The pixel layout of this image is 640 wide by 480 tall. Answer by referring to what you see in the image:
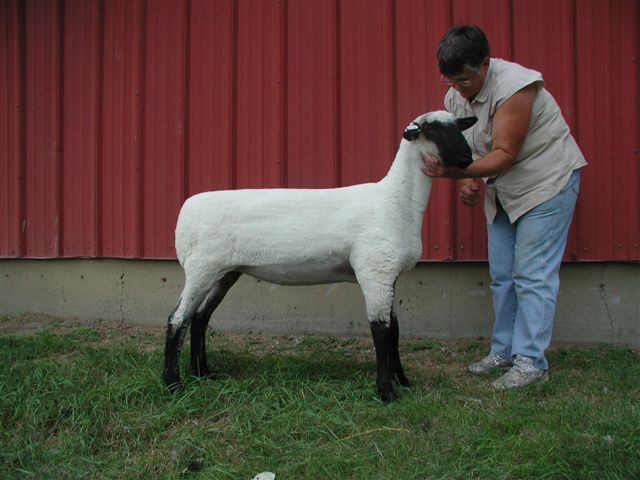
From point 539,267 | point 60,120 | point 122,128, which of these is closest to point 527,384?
point 539,267

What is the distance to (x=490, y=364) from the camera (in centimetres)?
422

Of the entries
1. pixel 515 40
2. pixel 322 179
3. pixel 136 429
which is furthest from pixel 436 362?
pixel 515 40

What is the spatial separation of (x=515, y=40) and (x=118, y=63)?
4.19 meters

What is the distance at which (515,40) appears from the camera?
5.12m

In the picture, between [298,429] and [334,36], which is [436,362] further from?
[334,36]

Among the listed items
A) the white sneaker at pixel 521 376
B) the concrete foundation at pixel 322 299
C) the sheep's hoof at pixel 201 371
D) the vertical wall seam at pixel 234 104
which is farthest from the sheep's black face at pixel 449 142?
the vertical wall seam at pixel 234 104

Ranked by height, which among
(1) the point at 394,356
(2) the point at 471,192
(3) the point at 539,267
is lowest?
(1) the point at 394,356

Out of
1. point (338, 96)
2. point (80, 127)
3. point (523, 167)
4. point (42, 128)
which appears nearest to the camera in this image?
point (523, 167)

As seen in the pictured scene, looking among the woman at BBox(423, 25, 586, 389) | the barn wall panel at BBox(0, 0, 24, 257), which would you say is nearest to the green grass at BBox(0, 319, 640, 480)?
the woman at BBox(423, 25, 586, 389)

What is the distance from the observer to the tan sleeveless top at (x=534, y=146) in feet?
12.3

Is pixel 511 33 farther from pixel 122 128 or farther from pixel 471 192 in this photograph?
pixel 122 128

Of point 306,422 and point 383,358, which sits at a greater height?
point 383,358

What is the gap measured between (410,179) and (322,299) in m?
2.14

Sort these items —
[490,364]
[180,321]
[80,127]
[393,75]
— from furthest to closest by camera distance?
[80,127]
[393,75]
[490,364]
[180,321]
